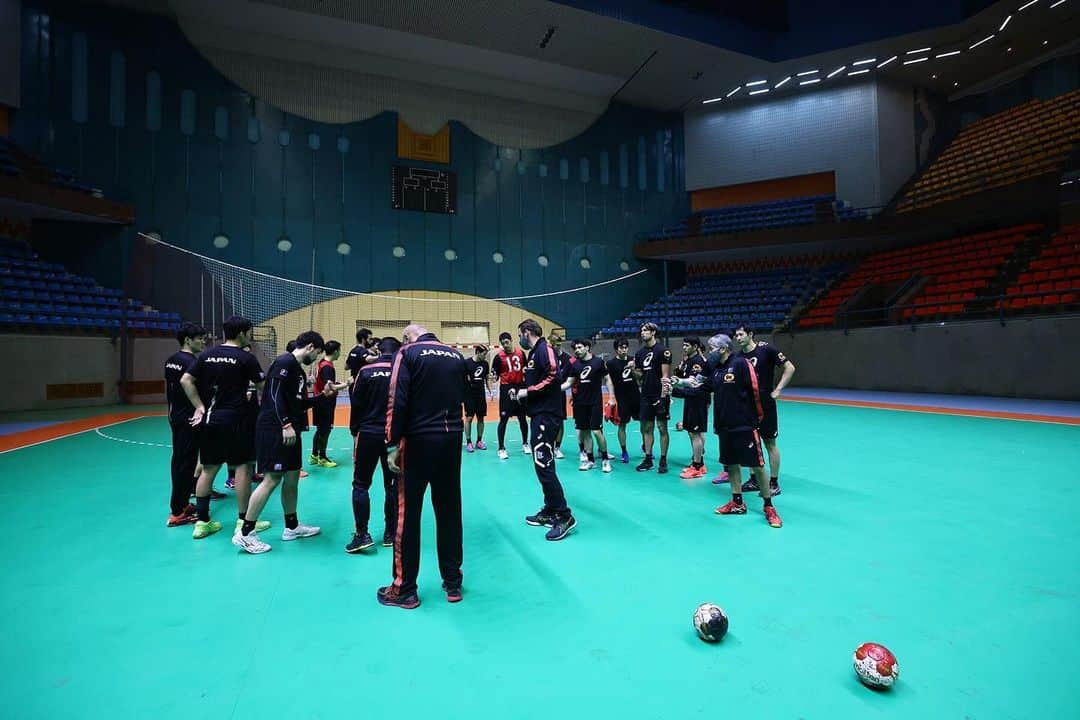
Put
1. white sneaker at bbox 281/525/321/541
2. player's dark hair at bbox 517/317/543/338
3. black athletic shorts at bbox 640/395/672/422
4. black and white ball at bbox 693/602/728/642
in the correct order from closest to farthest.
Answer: black and white ball at bbox 693/602/728/642 → white sneaker at bbox 281/525/321/541 → player's dark hair at bbox 517/317/543/338 → black athletic shorts at bbox 640/395/672/422

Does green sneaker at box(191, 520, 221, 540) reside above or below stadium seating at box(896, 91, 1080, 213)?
below

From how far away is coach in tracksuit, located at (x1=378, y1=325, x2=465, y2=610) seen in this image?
3832 millimetres

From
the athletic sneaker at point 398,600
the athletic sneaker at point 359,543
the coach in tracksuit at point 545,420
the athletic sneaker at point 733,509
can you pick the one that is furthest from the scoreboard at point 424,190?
the athletic sneaker at point 398,600

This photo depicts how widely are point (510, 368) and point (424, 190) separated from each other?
1784 cm

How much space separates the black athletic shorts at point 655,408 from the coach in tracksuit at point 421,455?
4828 mm

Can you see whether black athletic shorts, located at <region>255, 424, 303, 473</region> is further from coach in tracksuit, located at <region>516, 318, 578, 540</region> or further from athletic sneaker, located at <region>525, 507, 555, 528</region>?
athletic sneaker, located at <region>525, 507, 555, 528</region>

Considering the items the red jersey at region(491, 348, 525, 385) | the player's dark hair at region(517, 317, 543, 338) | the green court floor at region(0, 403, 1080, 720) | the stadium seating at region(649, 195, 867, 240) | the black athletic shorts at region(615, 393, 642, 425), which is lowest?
the green court floor at region(0, 403, 1080, 720)

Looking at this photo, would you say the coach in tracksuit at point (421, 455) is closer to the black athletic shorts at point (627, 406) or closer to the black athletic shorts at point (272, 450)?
the black athletic shorts at point (272, 450)

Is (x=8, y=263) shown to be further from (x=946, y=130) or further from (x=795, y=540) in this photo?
(x=946, y=130)

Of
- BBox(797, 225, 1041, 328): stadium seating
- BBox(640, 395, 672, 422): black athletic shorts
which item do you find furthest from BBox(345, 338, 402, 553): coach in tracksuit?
BBox(797, 225, 1041, 328): stadium seating

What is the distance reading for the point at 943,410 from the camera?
1397 cm

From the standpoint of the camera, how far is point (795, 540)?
4992 millimetres

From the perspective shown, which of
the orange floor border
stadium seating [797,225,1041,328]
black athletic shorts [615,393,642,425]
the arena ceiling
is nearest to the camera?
black athletic shorts [615,393,642,425]

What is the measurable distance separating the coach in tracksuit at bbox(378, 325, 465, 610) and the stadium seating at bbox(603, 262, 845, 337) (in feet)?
74.1
